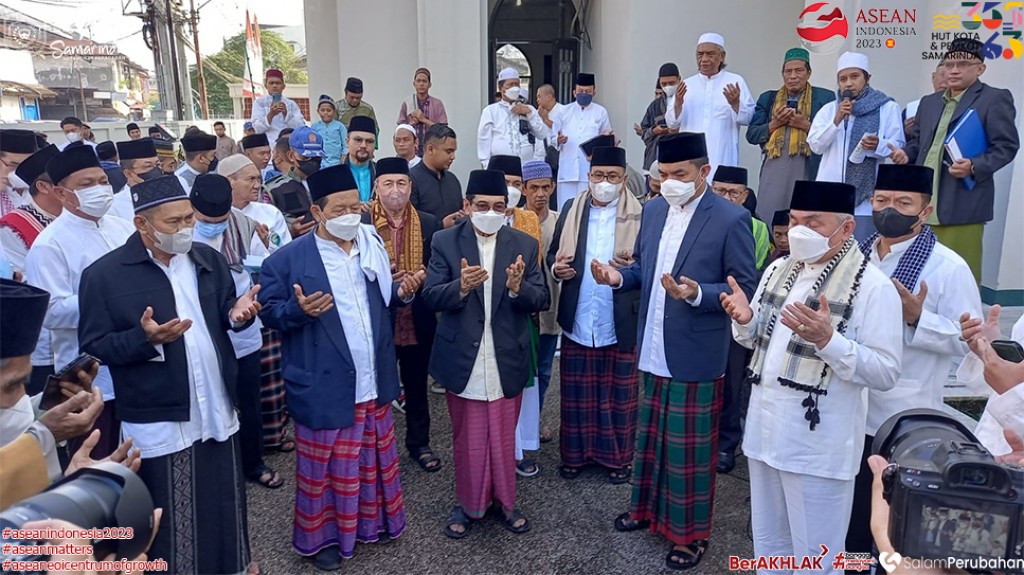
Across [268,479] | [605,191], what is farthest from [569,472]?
[268,479]

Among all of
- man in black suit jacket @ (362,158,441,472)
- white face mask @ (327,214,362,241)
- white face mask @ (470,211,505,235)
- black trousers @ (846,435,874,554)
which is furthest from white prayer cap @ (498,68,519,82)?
black trousers @ (846,435,874,554)

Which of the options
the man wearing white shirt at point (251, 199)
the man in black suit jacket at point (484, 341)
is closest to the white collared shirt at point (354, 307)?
the man in black suit jacket at point (484, 341)

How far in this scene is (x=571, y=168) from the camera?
8727mm

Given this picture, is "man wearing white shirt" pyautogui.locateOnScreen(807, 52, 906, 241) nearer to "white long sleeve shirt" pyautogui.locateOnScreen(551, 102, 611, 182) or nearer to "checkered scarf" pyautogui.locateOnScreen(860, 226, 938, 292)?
"checkered scarf" pyautogui.locateOnScreen(860, 226, 938, 292)

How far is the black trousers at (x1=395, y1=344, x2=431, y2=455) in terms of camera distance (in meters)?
4.71

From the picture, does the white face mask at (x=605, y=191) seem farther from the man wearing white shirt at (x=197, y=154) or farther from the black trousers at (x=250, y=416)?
the man wearing white shirt at (x=197, y=154)

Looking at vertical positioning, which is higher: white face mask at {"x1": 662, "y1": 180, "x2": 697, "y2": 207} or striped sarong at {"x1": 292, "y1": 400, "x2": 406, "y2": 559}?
white face mask at {"x1": 662, "y1": 180, "x2": 697, "y2": 207}

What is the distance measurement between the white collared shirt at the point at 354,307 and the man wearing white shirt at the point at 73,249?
3.88 feet

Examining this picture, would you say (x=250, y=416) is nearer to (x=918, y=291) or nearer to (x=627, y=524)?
(x=627, y=524)

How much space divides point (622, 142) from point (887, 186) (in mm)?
6885

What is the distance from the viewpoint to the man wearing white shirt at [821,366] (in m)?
2.64

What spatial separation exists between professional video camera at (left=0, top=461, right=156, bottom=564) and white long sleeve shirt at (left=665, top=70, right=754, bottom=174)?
21.7 ft

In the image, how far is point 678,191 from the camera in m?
3.55

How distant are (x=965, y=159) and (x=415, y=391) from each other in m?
4.53
